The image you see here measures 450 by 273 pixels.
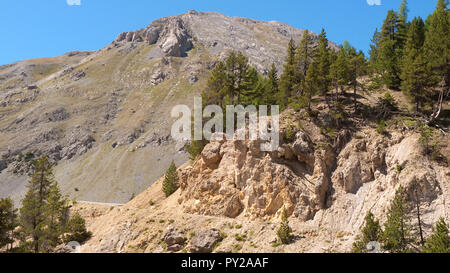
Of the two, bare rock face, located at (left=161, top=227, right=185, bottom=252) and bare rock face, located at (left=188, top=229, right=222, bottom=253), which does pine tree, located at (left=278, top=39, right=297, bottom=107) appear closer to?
bare rock face, located at (left=188, top=229, right=222, bottom=253)

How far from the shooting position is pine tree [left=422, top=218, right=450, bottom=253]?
22.2 m

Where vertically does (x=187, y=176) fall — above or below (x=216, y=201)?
above

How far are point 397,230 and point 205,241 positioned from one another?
17806mm

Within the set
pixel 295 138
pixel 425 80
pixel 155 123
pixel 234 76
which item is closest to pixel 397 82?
pixel 425 80

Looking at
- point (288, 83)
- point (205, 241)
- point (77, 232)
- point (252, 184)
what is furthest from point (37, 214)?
point (288, 83)

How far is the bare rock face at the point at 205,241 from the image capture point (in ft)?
100

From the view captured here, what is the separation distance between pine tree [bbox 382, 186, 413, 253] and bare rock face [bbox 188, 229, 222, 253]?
51.6ft

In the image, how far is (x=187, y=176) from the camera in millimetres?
42906

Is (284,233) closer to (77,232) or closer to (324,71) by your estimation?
(324,71)

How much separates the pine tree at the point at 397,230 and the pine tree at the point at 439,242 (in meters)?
1.69

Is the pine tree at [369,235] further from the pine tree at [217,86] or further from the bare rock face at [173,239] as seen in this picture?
the pine tree at [217,86]

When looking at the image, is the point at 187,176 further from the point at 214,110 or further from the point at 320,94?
the point at 320,94

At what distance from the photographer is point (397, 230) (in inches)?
982

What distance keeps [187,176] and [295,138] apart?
1632 centimetres
